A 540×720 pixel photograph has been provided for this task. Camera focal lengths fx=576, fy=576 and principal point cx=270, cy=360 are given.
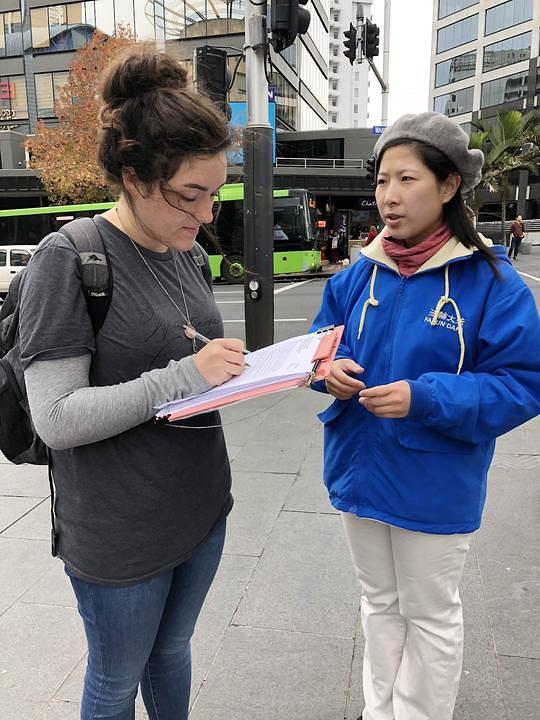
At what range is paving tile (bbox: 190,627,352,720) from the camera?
6.97 feet

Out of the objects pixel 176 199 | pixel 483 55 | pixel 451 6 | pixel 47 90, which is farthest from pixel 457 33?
pixel 176 199

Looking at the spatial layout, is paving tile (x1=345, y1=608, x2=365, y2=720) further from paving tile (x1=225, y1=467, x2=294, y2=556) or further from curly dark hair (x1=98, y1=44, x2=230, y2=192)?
curly dark hair (x1=98, y1=44, x2=230, y2=192)

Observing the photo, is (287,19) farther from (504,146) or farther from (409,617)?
(504,146)

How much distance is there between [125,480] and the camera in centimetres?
137

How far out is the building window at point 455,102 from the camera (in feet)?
178

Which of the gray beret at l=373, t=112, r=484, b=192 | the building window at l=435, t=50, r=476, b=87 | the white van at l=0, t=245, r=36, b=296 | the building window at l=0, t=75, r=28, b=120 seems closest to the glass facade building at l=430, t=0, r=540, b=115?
the building window at l=435, t=50, r=476, b=87

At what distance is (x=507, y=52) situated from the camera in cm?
5009

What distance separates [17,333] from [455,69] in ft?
209

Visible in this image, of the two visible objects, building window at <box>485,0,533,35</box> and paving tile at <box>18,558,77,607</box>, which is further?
building window at <box>485,0,533,35</box>

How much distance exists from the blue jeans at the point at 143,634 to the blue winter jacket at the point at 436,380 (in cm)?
51

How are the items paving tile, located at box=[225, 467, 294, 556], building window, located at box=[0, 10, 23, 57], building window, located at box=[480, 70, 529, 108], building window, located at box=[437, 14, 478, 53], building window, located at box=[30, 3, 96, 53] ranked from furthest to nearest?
building window, located at box=[437, 14, 478, 53], building window, located at box=[480, 70, 529, 108], building window, located at box=[0, 10, 23, 57], building window, located at box=[30, 3, 96, 53], paving tile, located at box=[225, 467, 294, 556]

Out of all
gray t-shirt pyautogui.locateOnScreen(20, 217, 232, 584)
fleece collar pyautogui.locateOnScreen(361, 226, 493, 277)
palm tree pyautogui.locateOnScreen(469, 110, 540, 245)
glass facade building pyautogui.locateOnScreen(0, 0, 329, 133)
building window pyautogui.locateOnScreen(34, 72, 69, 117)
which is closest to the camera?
gray t-shirt pyautogui.locateOnScreen(20, 217, 232, 584)

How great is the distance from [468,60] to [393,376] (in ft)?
204

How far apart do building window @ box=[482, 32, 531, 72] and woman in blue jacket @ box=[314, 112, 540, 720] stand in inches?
2238
